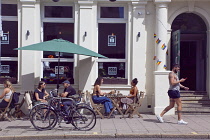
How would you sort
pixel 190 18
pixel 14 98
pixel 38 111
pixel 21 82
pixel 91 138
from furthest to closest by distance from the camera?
pixel 190 18, pixel 21 82, pixel 14 98, pixel 38 111, pixel 91 138

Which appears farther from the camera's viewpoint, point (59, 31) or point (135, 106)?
point (59, 31)

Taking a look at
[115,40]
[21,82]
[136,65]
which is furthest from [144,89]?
[21,82]

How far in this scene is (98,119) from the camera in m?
12.3

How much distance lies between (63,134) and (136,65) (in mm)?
5188

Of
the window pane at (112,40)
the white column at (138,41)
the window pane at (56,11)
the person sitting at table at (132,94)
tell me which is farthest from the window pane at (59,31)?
the person sitting at table at (132,94)

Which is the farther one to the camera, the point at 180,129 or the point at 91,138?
the point at 180,129

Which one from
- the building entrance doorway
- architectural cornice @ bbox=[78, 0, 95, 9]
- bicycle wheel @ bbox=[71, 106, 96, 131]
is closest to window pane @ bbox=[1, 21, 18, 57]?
architectural cornice @ bbox=[78, 0, 95, 9]

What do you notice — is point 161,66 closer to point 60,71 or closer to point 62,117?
point 60,71

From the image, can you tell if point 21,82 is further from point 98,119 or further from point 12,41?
point 98,119

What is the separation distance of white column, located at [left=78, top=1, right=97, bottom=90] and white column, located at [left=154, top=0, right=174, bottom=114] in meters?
2.41

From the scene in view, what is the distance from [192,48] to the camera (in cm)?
1592

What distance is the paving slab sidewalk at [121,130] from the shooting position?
9641 millimetres

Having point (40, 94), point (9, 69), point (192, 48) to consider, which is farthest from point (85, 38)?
point (192, 48)

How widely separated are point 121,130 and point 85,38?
15.5 ft
